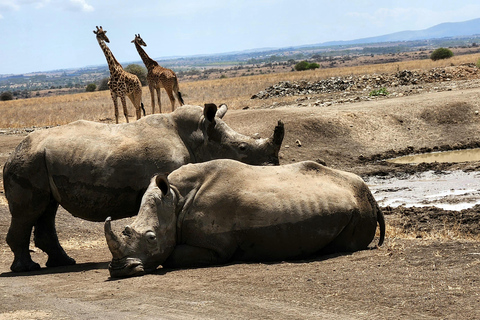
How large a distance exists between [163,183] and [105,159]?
3.97 feet

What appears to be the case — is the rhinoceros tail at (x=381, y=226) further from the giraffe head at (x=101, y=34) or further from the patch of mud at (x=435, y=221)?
the giraffe head at (x=101, y=34)

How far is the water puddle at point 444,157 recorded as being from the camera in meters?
21.0

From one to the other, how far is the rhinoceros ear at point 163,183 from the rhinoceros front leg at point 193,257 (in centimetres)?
72

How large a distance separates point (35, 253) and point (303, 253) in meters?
5.03

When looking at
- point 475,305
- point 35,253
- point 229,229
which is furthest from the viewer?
point 35,253

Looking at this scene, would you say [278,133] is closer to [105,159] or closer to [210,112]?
[210,112]

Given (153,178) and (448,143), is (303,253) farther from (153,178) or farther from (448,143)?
(448,143)

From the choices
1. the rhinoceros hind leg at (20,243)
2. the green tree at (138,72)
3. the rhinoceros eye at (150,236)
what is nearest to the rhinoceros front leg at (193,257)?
the rhinoceros eye at (150,236)

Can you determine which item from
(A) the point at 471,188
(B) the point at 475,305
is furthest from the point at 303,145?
(B) the point at 475,305

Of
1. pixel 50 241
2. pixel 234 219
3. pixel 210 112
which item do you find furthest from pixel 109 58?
pixel 234 219

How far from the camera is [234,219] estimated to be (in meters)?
8.36

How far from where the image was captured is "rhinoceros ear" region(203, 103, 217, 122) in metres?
9.66

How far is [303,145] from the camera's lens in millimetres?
22062

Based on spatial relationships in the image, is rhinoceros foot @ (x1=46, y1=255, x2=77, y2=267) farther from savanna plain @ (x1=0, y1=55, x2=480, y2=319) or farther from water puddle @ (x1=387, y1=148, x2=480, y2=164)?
water puddle @ (x1=387, y1=148, x2=480, y2=164)
